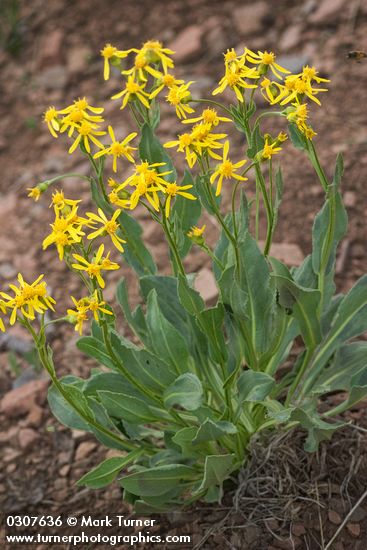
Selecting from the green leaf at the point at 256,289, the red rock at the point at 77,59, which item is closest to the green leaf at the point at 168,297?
the green leaf at the point at 256,289

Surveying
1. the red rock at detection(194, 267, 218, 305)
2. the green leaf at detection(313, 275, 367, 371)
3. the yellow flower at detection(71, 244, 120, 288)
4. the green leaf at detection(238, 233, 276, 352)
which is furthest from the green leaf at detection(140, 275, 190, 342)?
the red rock at detection(194, 267, 218, 305)

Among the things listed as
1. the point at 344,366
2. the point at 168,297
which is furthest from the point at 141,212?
the point at 344,366

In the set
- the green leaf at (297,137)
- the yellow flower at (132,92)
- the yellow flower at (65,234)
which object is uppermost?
the yellow flower at (132,92)

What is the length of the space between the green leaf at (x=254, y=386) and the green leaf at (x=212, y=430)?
10cm

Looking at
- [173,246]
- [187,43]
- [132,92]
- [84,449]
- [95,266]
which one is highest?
[132,92]

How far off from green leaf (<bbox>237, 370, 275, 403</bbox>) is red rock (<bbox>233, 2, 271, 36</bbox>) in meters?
3.70

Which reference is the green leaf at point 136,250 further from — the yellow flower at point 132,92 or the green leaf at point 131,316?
the yellow flower at point 132,92

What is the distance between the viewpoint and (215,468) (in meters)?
2.42

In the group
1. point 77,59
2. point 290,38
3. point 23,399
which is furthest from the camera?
point 77,59

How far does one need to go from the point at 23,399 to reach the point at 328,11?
11.5 feet

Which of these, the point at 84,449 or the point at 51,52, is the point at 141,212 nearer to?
the point at 84,449

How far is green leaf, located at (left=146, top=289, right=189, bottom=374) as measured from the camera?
8.41 ft

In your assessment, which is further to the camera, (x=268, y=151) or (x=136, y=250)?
(x=136, y=250)

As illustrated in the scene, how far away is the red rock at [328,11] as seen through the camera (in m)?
5.41
